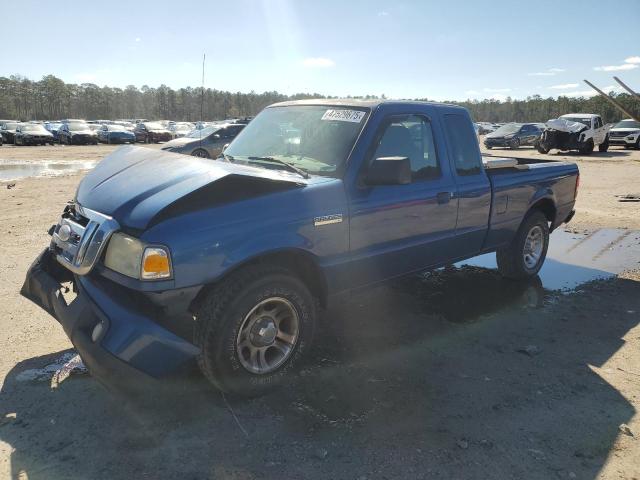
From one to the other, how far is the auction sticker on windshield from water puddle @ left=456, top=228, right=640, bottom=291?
327cm

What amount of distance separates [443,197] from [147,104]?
140306 mm

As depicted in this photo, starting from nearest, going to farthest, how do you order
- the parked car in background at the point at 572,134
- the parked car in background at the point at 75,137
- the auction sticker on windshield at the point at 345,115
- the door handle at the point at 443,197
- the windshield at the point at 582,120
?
the auction sticker on windshield at the point at 345,115, the door handle at the point at 443,197, the parked car in background at the point at 572,134, the windshield at the point at 582,120, the parked car in background at the point at 75,137

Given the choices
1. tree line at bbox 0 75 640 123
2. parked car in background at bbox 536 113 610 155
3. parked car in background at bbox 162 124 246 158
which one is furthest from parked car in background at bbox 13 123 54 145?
tree line at bbox 0 75 640 123

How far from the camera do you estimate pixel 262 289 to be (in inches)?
120

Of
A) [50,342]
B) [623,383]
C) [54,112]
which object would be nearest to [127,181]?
[50,342]

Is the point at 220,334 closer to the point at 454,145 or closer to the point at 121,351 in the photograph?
the point at 121,351

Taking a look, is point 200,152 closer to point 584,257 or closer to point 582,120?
point 584,257

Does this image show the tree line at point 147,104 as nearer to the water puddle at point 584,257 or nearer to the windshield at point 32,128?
the windshield at point 32,128

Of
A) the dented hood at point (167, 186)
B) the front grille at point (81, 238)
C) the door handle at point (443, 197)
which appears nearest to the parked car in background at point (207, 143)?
the door handle at point (443, 197)

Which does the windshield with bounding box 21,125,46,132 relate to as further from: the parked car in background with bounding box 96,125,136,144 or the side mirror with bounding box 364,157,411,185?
the side mirror with bounding box 364,157,411,185

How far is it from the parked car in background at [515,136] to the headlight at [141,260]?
2837 cm

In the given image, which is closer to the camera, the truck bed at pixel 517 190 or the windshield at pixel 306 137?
the windshield at pixel 306 137

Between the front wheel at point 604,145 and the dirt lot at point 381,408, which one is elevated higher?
the front wheel at point 604,145

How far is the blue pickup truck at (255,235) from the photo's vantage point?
8.96ft
